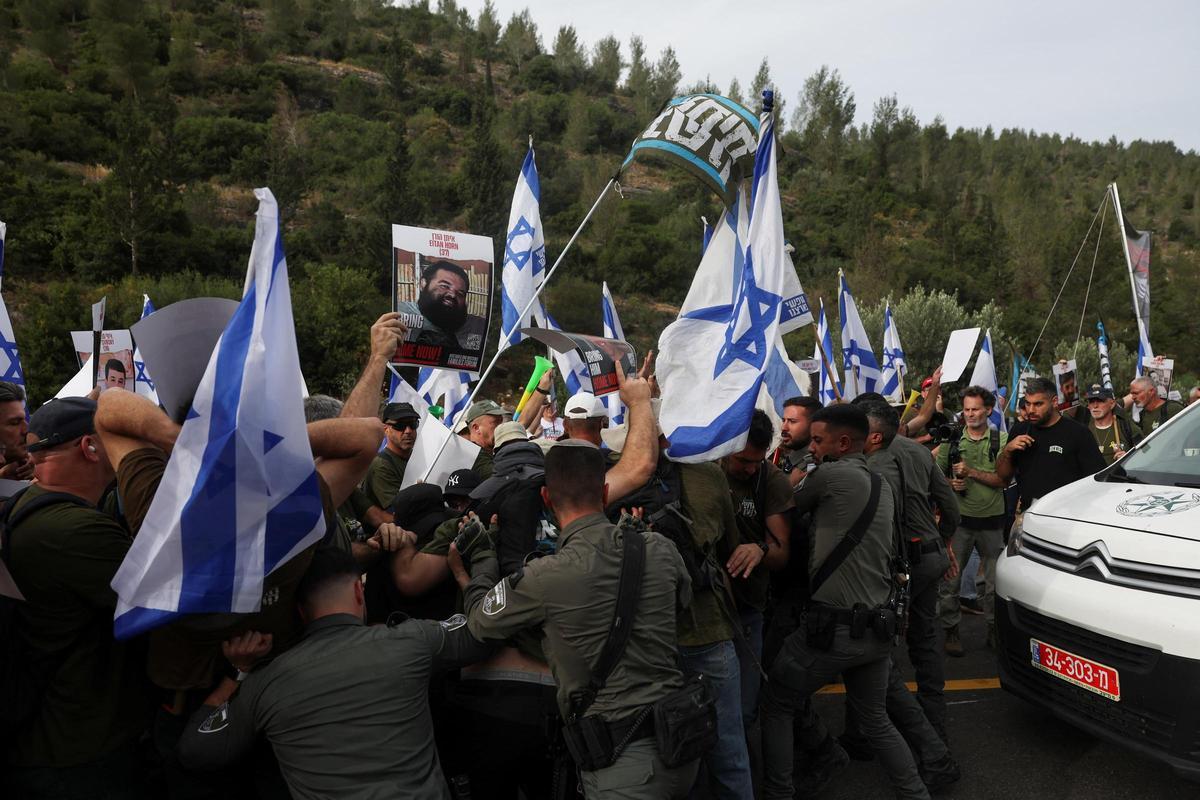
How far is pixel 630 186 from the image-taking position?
206ft

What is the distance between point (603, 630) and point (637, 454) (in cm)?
83

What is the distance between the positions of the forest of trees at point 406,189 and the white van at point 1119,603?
63.5 ft

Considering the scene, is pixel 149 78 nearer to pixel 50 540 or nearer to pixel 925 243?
pixel 925 243

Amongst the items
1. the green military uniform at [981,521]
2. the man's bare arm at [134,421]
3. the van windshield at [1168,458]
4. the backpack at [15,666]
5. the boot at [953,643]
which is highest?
the man's bare arm at [134,421]

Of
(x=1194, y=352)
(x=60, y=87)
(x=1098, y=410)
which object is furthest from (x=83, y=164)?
(x=1194, y=352)

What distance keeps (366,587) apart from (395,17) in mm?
90684

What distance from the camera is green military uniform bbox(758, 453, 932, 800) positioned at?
139 inches

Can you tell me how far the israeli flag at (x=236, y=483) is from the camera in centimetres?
209

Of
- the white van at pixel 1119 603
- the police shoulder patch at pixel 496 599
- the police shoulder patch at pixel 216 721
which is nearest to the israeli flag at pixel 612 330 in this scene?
the white van at pixel 1119 603

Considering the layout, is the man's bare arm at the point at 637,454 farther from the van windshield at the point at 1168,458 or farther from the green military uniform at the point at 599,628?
the van windshield at the point at 1168,458

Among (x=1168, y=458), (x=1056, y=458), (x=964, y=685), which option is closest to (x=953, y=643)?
(x=964, y=685)

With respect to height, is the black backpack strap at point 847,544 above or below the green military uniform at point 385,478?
above

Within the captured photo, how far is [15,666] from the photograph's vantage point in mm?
2334

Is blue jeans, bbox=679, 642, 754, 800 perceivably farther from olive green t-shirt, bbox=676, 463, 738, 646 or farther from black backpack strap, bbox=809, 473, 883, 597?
black backpack strap, bbox=809, 473, 883, 597
